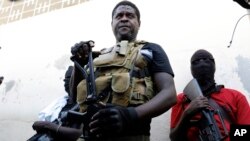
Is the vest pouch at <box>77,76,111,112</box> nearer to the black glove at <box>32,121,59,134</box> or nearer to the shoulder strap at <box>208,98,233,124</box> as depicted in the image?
the black glove at <box>32,121,59,134</box>

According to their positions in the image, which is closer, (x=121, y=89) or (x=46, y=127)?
(x=121, y=89)

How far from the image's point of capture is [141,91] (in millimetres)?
1457

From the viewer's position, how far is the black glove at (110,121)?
116 cm

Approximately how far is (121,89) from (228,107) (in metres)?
0.94

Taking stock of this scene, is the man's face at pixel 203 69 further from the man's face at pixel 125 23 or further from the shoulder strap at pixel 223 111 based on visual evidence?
the man's face at pixel 125 23

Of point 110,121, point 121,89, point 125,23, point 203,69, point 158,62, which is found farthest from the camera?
point 203,69

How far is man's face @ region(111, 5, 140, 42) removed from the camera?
5.99ft

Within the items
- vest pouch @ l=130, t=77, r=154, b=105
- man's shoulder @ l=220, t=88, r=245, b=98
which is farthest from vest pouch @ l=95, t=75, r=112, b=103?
man's shoulder @ l=220, t=88, r=245, b=98

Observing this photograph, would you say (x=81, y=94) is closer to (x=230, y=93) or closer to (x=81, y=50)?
(x=81, y=50)

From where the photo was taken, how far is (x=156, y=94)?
1.47 meters

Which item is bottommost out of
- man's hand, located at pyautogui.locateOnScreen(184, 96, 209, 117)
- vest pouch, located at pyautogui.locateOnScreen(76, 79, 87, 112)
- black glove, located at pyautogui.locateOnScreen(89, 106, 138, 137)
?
man's hand, located at pyautogui.locateOnScreen(184, 96, 209, 117)

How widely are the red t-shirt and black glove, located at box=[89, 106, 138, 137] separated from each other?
0.92 metres

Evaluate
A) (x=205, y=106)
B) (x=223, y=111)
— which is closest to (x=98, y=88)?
(x=205, y=106)

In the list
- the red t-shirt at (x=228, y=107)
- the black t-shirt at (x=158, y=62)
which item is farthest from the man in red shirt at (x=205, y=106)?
the black t-shirt at (x=158, y=62)
